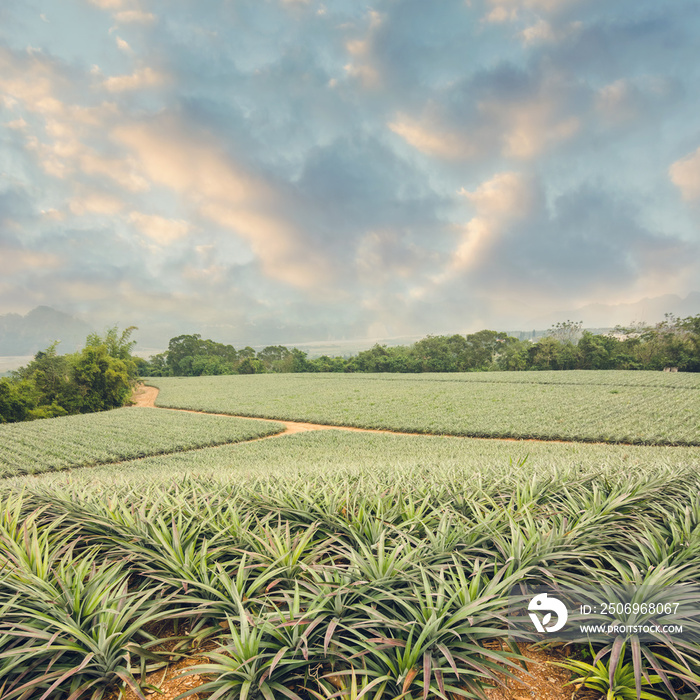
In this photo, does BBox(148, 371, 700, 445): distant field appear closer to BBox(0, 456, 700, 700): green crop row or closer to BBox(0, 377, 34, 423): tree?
BBox(0, 377, 34, 423): tree

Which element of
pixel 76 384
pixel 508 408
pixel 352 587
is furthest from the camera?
pixel 76 384

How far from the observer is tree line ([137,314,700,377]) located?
198ft

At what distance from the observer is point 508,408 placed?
23438mm

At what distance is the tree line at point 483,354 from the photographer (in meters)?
→ 60.4

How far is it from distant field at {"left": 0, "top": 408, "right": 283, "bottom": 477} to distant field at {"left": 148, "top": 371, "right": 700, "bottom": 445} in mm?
4343

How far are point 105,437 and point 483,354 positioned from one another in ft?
245

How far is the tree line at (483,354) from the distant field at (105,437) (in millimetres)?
55641

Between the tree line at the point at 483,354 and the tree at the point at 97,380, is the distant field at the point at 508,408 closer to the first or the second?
the tree at the point at 97,380

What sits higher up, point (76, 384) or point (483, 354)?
point (483, 354)

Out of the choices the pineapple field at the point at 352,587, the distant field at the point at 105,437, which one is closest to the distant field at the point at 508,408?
the distant field at the point at 105,437

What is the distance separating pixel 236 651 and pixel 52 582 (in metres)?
1.72

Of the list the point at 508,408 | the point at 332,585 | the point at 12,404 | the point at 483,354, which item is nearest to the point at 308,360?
the point at 483,354

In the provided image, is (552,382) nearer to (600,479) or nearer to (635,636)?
(600,479)

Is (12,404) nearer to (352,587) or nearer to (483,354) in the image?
(352,587)
